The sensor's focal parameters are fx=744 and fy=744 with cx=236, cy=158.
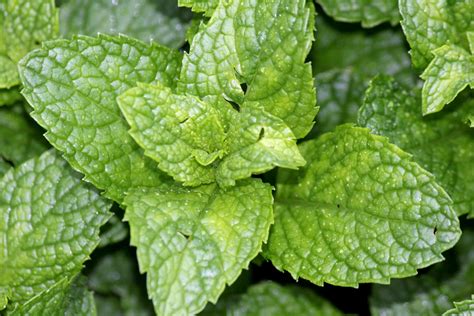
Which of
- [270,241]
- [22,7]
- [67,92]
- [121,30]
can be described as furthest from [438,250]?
[22,7]

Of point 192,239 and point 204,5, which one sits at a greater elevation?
point 204,5

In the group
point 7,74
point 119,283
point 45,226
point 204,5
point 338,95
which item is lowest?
point 119,283

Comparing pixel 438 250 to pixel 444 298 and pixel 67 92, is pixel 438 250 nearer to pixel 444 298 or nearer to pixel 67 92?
pixel 444 298

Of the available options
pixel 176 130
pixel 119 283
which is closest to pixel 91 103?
pixel 176 130

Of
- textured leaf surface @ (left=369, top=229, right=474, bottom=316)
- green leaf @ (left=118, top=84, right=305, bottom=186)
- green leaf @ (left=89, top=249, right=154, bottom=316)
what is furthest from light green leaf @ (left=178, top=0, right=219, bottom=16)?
textured leaf surface @ (left=369, top=229, right=474, bottom=316)

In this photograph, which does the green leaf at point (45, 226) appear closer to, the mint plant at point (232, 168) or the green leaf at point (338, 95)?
the mint plant at point (232, 168)

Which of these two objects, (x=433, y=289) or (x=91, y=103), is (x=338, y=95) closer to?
(x=433, y=289)

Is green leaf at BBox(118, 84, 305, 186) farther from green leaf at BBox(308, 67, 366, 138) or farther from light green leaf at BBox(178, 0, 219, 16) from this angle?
green leaf at BBox(308, 67, 366, 138)

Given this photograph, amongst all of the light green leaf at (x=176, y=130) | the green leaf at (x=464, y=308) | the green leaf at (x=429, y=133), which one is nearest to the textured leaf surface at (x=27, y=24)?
the light green leaf at (x=176, y=130)
